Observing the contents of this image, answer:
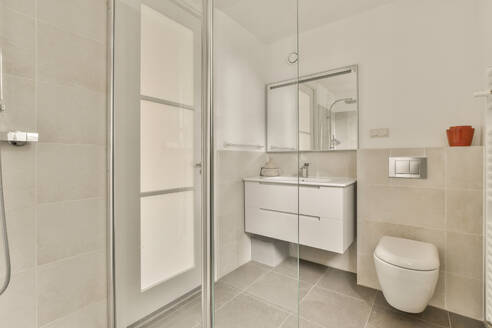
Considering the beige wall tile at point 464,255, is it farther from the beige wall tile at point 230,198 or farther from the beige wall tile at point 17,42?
the beige wall tile at point 17,42

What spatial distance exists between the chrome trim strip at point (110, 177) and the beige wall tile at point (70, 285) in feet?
0.12

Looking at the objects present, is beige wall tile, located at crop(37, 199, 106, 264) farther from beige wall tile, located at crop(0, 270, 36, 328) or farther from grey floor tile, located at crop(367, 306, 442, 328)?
grey floor tile, located at crop(367, 306, 442, 328)

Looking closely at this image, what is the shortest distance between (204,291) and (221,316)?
0.12 m

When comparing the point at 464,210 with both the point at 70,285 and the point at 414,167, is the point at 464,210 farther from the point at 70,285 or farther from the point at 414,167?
the point at 70,285

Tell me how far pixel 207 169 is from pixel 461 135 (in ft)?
5.51

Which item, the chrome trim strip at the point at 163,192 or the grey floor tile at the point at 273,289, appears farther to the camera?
the chrome trim strip at the point at 163,192

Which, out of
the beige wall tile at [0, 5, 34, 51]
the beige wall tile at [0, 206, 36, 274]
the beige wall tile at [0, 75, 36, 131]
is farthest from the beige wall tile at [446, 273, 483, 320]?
the beige wall tile at [0, 5, 34, 51]

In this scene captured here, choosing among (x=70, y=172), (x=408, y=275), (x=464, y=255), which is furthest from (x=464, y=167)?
(x=70, y=172)

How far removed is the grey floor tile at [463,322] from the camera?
57.5 inches

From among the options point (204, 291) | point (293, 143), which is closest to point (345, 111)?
point (293, 143)

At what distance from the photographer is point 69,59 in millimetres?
1091

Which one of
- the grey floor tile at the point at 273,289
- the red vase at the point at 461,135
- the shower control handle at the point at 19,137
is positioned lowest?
the grey floor tile at the point at 273,289

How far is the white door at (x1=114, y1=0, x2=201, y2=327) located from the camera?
105cm

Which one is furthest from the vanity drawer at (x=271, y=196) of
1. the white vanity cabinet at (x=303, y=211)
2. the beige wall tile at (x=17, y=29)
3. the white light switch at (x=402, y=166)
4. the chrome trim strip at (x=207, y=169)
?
the white light switch at (x=402, y=166)
